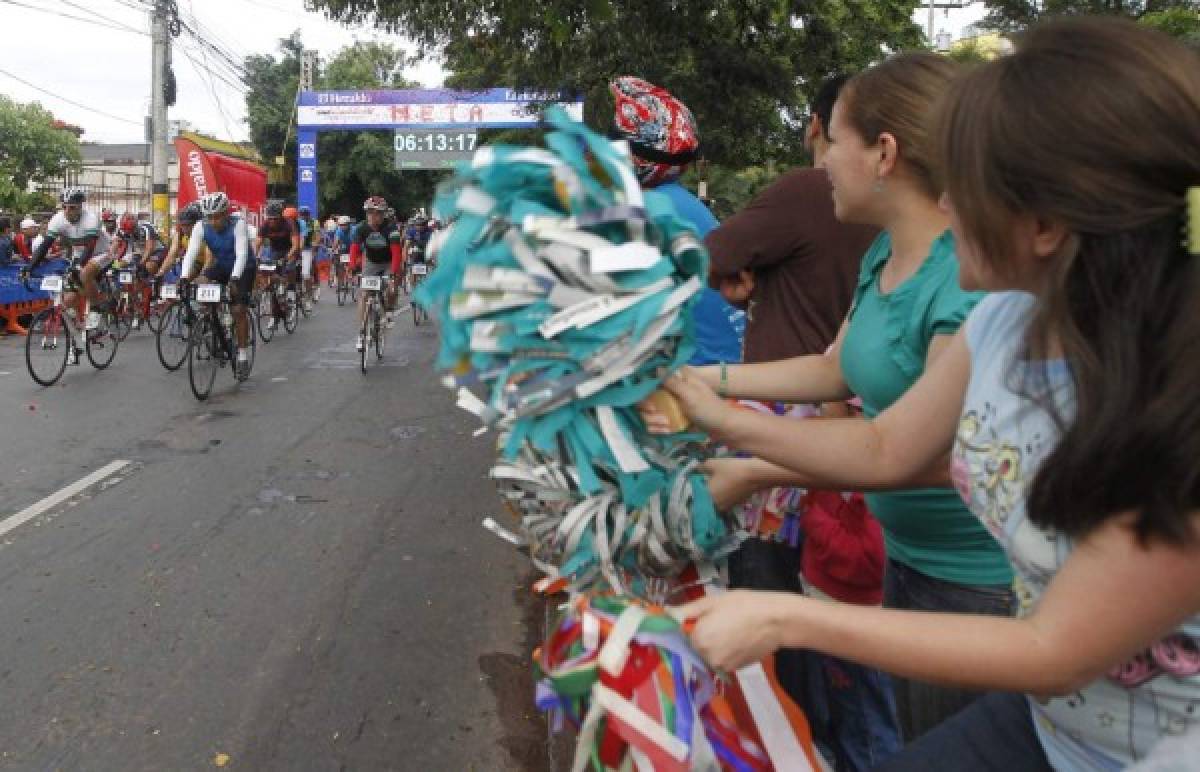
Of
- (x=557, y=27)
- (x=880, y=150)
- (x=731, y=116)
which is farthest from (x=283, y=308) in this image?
(x=880, y=150)

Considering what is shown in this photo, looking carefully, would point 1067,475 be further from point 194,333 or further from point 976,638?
point 194,333

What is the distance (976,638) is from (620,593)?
1.98ft

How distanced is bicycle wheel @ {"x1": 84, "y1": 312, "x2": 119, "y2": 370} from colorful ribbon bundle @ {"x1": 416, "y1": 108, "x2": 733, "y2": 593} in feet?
35.1

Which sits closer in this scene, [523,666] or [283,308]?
[523,666]

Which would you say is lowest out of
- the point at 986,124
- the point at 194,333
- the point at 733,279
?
the point at 194,333

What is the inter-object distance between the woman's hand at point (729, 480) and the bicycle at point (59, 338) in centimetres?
995

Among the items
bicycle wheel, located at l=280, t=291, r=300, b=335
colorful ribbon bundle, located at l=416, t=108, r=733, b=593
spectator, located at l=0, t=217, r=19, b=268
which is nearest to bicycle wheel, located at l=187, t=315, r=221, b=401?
bicycle wheel, located at l=280, t=291, r=300, b=335

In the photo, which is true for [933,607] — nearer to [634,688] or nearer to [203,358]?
[634,688]

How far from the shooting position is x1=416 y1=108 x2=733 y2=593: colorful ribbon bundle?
57.9 inches

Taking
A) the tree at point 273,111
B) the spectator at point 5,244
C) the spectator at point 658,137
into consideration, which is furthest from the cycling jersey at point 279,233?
the tree at point 273,111

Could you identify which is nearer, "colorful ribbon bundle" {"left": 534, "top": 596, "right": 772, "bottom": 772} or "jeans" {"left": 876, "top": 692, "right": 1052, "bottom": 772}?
"colorful ribbon bundle" {"left": 534, "top": 596, "right": 772, "bottom": 772}

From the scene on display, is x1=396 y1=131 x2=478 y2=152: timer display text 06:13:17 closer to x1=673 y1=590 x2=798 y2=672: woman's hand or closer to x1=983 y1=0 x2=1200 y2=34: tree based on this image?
x1=983 y1=0 x2=1200 y2=34: tree

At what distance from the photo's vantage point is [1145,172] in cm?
107

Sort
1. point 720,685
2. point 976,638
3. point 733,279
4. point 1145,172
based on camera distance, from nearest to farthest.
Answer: point 1145,172 → point 976,638 → point 720,685 → point 733,279
